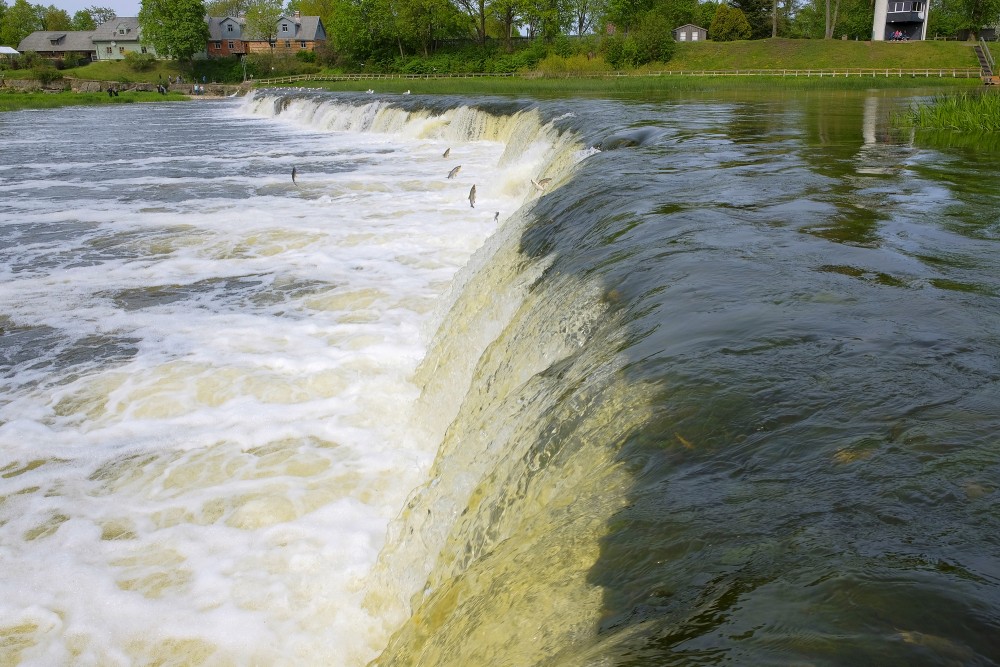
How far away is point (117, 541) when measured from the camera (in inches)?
217

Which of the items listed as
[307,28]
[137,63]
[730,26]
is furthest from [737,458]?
[307,28]

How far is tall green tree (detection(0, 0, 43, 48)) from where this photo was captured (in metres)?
109

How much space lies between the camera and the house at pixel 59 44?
4156 inches

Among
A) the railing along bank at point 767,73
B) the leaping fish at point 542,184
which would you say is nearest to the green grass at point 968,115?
the leaping fish at point 542,184

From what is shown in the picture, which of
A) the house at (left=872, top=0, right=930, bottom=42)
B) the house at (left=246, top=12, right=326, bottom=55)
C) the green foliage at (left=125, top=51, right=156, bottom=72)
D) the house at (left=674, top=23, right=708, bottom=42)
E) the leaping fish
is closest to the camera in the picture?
the leaping fish

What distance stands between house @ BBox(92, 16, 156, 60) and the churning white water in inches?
4081

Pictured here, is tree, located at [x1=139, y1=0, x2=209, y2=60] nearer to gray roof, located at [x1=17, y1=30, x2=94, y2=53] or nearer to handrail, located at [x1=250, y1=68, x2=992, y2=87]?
gray roof, located at [x1=17, y1=30, x2=94, y2=53]

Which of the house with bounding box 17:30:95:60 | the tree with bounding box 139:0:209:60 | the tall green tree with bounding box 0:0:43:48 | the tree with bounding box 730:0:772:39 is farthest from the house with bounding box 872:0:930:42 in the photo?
the tall green tree with bounding box 0:0:43:48

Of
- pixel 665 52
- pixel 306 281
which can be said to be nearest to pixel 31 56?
pixel 665 52

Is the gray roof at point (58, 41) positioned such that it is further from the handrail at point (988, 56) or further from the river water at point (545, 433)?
the river water at point (545, 433)

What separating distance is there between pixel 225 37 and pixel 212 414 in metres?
108

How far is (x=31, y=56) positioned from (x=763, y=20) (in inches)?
3222

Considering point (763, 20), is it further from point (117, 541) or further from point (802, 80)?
point (117, 541)

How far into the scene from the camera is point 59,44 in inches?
4205
